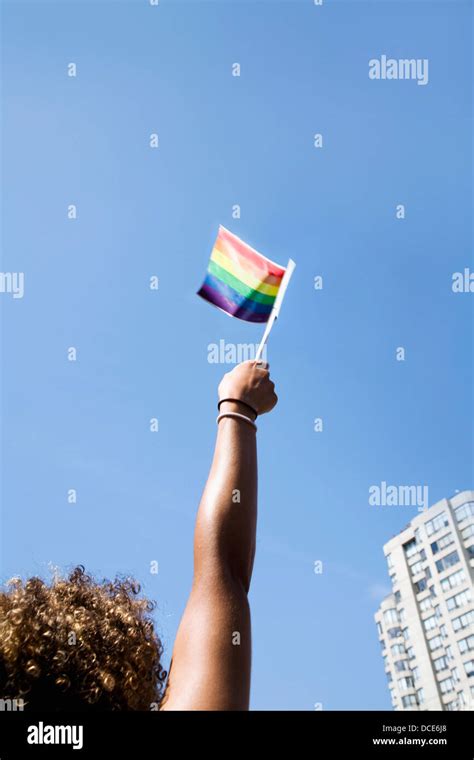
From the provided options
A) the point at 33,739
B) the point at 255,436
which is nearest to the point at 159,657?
the point at 33,739

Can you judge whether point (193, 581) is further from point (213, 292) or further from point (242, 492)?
point (213, 292)

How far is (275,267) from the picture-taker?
17.0 ft

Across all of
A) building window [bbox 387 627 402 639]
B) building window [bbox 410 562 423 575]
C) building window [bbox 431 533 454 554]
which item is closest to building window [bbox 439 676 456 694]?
building window [bbox 387 627 402 639]

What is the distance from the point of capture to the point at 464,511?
7469 centimetres

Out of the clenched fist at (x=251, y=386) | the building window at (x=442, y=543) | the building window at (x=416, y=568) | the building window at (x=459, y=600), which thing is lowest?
the clenched fist at (x=251, y=386)

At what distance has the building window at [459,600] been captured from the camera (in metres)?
72.3

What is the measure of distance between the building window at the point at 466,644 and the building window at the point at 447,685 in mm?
3870

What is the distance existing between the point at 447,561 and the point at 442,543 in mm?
2089

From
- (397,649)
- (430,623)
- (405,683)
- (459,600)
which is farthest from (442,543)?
(405,683)

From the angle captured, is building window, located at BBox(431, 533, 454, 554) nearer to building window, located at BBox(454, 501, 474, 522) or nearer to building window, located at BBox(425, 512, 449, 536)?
building window, located at BBox(425, 512, 449, 536)

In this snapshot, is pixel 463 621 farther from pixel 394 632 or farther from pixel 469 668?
pixel 394 632

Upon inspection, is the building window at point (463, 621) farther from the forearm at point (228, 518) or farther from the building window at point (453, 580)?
the forearm at point (228, 518)

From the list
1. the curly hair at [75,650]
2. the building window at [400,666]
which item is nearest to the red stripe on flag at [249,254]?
the curly hair at [75,650]

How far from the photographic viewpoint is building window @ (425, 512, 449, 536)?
76.5 m
